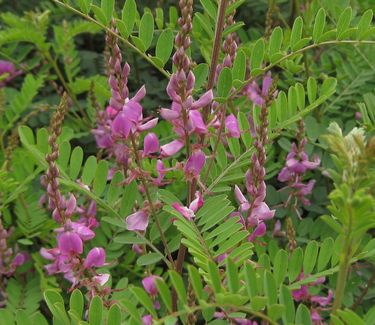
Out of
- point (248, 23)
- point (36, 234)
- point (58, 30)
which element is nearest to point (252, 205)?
point (36, 234)

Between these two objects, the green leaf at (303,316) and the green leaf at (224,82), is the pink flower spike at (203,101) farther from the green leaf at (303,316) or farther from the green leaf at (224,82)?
the green leaf at (303,316)

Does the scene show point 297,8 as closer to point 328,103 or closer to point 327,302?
point 328,103

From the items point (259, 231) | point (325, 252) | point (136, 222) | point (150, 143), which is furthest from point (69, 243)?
point (325, 252)

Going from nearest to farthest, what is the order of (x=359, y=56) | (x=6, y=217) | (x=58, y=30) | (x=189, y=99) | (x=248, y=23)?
(x=189, y=99), (x=6, y=217), (x=359, y=56), (x=58, y=30), (x=248, y=23)

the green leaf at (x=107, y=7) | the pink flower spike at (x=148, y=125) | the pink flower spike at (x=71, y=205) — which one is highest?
the green leaf at (x=107, y=7)

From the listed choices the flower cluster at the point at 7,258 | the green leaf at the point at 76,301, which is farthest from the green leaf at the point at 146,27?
the flower cluster at the point at 7,258

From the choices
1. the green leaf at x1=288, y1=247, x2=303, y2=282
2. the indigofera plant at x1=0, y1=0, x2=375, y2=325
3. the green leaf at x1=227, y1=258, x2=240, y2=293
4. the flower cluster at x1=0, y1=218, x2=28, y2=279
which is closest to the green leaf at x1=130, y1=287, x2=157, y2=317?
the indigofera plant at x1=0, y1=0, x2=375, y2=325

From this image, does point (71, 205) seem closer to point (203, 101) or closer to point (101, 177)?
point (101, 177)

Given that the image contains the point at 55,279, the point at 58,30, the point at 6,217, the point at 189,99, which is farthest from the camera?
the point at 58,30
